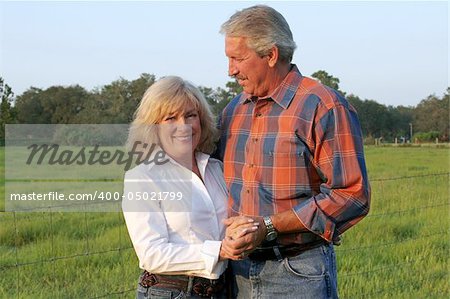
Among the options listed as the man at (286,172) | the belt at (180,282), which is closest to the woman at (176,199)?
the belt at (180,282)

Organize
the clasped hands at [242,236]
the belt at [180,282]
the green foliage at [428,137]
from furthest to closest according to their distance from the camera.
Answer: the green foliage at [428,137], the belt at [180,282], the clasped hands at [242,236]

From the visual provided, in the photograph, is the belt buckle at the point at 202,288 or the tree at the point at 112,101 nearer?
the belt buckle at the point at 202,288

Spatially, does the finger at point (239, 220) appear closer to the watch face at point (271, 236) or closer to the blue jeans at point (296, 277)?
the watch face at point (271, 236)

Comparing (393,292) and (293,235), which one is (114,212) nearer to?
(393,292)

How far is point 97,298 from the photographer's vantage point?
4.30 m

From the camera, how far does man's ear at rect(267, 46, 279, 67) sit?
8.25ft

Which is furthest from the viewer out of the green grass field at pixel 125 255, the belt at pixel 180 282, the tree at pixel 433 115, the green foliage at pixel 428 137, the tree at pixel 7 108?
the tree at pixel 433 115

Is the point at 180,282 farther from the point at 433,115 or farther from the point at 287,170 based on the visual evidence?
the point at 433,115

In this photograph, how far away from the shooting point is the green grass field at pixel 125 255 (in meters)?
4.90

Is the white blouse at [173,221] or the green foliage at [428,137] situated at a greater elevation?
the green foliage at [428,137]

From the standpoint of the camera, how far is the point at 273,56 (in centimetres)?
253

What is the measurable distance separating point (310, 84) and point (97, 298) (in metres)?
2.47

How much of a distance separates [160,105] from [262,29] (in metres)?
0.49

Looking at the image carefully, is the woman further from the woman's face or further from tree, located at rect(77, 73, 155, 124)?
tree, located at rect(77, 73, 155, 124)
